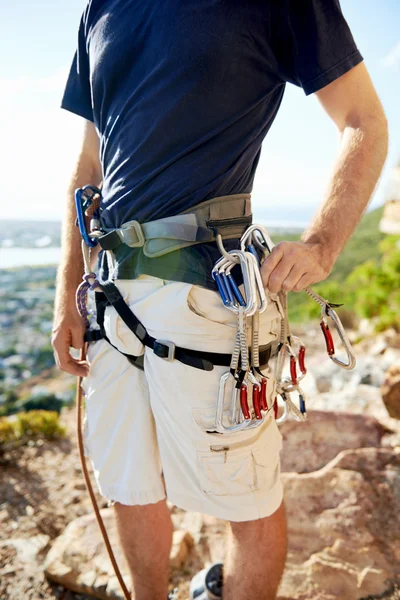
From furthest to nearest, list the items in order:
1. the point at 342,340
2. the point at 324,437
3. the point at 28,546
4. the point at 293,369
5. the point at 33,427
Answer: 1. the point at 33,427
2. the point at 324,437
3. the point at 28,546
4. the point at 293,369
5. the point at 342,340

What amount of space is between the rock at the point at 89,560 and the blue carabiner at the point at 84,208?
1465mm

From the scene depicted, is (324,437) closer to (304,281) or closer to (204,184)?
(304,281)

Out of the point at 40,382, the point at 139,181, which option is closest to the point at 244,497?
the point at 139,181

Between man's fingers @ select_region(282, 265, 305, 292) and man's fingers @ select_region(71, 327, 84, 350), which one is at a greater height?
man's fingers @ select_region(282, 265, 305, 292)

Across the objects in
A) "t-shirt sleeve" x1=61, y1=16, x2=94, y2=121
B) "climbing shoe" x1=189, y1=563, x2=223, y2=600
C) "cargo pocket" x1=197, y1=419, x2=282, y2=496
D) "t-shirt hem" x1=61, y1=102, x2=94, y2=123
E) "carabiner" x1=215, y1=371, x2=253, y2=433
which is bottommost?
"climbing shoe" x1=189, y1=563, x2=223, y2=600

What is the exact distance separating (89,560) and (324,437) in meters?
1.43

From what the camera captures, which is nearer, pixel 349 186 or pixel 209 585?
pixel 349 186

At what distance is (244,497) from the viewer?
1306mm

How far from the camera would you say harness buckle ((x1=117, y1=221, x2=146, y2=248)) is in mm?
1300

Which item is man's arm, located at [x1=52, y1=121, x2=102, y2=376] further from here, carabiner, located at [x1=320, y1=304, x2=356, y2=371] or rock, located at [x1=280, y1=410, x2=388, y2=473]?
rock, located at [x1=280, y1=410, x2=388, y2=473]

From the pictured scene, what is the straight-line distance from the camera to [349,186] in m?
1.22

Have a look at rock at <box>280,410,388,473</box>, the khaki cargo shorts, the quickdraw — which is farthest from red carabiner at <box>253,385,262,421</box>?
rock at <box>280,410,388,473</box>

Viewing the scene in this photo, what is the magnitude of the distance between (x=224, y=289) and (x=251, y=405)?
0.34m

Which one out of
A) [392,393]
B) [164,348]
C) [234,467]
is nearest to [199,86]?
[164,348]
